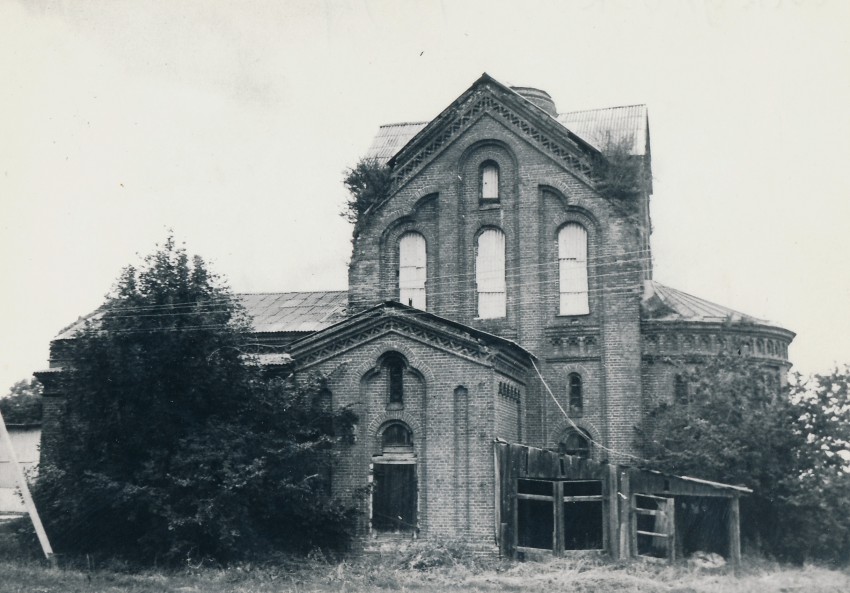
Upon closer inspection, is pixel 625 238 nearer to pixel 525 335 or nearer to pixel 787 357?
pixel 525 335

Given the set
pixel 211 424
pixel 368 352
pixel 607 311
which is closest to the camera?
pixel 211 424

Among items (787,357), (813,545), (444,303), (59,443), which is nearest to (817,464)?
(813,545)

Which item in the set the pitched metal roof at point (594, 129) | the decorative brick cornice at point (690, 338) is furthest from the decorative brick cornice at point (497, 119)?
the decorative brick cornice at point (690, 338)

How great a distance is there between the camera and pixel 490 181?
32.2m

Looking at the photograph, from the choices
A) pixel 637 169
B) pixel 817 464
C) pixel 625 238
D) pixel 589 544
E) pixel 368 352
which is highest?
pixel 637 169

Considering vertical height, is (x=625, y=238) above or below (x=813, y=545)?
above

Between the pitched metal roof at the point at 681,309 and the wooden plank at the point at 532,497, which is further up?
the pitched metal roof at the point at 681,309

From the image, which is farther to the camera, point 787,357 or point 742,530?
point 787,357

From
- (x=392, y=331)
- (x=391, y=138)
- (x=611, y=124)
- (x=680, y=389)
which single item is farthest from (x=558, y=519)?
(x=391, y=138)

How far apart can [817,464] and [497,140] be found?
1379cm

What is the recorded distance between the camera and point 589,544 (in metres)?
26.9

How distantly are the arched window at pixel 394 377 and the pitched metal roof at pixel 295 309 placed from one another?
560cm

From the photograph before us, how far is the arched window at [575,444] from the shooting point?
29.8 m

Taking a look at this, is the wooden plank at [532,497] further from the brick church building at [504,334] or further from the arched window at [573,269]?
the arched window at [573,269]
